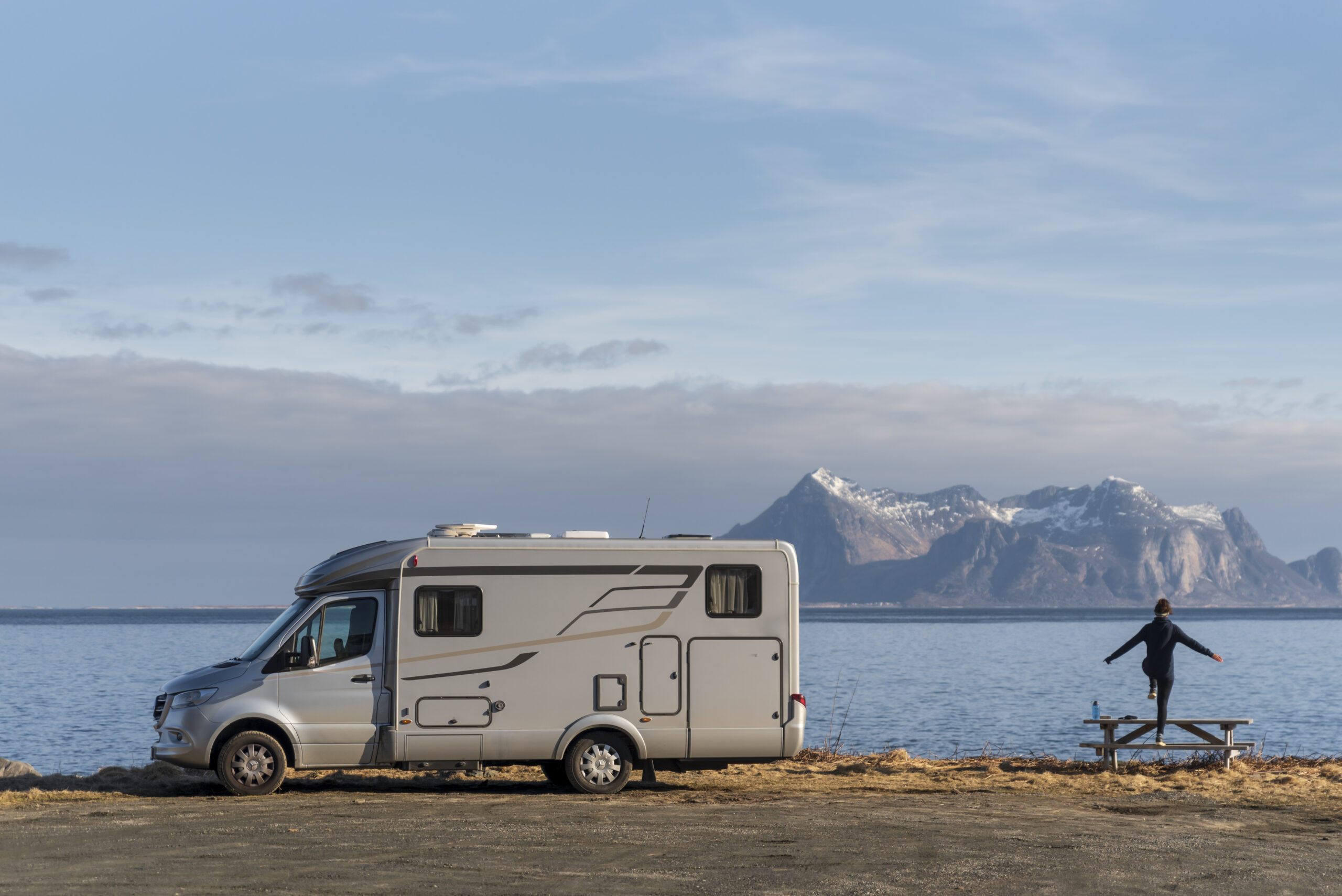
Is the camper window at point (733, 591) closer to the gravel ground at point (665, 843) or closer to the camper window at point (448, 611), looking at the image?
the gravel ground at point (665, 843)

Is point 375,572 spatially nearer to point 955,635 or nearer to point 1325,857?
point 1325,857

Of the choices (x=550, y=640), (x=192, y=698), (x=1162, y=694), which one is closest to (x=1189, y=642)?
(x=1162, y=694)

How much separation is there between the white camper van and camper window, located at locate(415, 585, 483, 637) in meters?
0.02

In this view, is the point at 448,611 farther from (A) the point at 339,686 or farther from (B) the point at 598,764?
(B) the point at 598,764

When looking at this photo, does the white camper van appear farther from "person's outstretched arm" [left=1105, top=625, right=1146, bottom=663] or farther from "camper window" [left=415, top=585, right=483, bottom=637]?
"person's outstretched arm" [left=1105, top=625, right=1146, bottom=663]

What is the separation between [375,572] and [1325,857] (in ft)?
33.4

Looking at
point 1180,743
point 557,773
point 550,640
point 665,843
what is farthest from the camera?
point 1180,743

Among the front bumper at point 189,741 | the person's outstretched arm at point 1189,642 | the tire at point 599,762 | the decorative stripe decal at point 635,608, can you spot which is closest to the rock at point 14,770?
the front bumper at point 189,741

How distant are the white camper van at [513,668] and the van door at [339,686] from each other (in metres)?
0.02

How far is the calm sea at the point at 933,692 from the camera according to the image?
31250mm

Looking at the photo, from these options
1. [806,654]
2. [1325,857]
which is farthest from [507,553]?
[806,654]

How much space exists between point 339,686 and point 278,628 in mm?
1045

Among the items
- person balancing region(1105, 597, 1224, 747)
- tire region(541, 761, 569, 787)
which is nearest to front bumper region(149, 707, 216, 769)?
tire region(541, 761, 569, 787)

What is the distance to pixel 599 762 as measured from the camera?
15164mm
